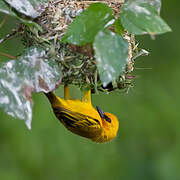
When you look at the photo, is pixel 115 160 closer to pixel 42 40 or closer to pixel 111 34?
pixel 42 40

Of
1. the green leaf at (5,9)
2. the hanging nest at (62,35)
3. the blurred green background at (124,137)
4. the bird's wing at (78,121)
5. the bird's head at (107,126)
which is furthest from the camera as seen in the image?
the blurred green background at (124,137)

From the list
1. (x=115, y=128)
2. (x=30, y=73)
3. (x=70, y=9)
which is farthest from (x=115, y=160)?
(x=30, y=73)

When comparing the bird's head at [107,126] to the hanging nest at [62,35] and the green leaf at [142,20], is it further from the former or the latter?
the green leaf at [142,20]

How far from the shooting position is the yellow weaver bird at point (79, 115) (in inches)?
101

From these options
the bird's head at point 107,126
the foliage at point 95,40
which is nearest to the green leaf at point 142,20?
the foliage at point 95,40

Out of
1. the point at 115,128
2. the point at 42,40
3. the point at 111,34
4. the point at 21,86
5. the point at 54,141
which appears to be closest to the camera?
the point at 111,34

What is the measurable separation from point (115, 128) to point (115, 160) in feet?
3.33

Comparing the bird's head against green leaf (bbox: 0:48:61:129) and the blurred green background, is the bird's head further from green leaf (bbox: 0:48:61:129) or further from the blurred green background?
green leaf (bbox: 0:48:61:129)

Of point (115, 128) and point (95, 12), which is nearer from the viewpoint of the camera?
point (95, 12)

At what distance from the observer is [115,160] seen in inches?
155

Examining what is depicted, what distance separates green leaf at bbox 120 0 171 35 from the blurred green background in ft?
6.86

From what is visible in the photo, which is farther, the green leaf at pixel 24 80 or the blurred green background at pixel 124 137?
the blurred green background at pixel 124 137

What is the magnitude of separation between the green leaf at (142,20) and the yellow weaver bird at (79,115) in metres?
1.08

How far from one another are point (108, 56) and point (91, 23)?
0.47 feet
